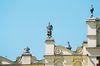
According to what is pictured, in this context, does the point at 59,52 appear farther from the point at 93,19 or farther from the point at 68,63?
the point at 93,19

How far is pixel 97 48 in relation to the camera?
4297 cm

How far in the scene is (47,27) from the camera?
148ft

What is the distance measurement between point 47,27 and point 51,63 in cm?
350

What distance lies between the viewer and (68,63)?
144 ft

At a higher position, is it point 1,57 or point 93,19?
point 93,19

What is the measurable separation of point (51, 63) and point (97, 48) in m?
4.51

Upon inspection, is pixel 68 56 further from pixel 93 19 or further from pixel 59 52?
pixel 93 19

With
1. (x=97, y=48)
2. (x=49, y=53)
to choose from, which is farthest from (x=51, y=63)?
(x=97, y=48)

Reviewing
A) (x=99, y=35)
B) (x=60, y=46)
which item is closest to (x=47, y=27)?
(x=60, y=46)

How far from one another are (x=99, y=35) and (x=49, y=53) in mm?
4919

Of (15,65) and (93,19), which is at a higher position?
(93,19)

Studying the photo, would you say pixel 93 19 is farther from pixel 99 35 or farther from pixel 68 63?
pixel 68 63

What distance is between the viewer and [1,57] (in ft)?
149

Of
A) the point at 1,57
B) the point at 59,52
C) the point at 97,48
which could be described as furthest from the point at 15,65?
the point at 97,48
